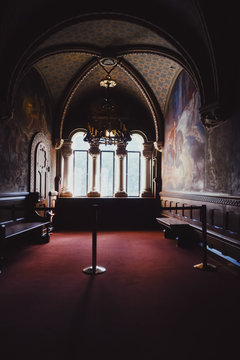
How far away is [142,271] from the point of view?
428 centimetres

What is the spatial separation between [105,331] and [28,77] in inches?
271

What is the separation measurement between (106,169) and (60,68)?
4.41m

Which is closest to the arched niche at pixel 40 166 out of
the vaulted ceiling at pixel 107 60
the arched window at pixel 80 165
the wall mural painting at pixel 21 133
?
the wall mural painting at pixel 21 133

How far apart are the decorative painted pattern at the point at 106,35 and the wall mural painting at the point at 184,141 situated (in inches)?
60.1

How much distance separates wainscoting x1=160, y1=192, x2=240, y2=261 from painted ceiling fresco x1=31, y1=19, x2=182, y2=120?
4123 millimetres

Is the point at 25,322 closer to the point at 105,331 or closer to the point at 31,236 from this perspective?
the point at 105,331

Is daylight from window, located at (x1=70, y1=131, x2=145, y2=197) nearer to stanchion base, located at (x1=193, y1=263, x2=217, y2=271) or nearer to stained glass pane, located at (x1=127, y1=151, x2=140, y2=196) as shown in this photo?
stained glass pane, located at (x1=127, y1=151, x2=140, y2=196)

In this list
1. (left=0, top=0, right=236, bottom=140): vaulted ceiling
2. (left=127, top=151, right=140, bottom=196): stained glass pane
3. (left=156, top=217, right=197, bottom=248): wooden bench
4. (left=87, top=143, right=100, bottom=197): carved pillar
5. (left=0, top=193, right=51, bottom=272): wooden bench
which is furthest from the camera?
(left=127, top=151, right=140, bottom=196): stained glass pane

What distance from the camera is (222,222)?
4988 mm

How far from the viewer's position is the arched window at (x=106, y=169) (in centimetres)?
1060

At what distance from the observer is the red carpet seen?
7.07ft

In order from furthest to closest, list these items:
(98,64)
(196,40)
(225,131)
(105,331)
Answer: (98,64), (196,40), (225,131), (105,331)

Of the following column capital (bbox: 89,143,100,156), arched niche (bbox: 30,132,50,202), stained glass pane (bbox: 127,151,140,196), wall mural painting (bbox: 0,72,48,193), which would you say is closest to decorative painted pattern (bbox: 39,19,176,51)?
wall mural painting (bbox: 0,72,48,193)

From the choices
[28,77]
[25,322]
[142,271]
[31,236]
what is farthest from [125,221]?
[25,322]
